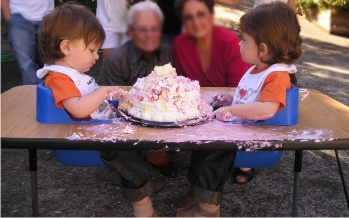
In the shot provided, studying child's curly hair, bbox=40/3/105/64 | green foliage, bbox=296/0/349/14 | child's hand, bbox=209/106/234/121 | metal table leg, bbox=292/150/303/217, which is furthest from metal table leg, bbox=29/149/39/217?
green foliage, bbox=296/0/349/14

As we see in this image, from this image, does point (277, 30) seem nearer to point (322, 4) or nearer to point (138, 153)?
point (138, 153)

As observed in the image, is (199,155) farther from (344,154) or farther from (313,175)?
(344,154)

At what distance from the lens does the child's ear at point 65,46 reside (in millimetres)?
1755

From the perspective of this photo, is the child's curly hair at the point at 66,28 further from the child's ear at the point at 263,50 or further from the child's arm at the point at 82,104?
the child's ear at the point at 263,50

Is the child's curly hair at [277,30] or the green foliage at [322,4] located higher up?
the green foliage at [322,4]

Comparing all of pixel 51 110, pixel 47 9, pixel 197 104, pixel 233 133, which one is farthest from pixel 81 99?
pixel 47 9

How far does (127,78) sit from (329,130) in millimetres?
1253

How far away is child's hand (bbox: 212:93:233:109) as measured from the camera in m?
2.05

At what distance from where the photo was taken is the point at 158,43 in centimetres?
198

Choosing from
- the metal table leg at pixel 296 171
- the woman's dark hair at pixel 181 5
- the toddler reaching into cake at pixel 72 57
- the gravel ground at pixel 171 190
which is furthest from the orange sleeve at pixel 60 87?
the metal table leg at pixel 296 171

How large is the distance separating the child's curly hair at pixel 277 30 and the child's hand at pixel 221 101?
35 centimetres

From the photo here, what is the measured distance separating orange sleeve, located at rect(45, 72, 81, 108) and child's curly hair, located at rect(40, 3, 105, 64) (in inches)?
5.1

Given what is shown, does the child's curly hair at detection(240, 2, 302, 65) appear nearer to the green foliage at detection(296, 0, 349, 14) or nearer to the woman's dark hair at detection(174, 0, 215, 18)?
the woman's dark hair at detection(174, 0, 215, 18)

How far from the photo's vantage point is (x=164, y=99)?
5.43ft
